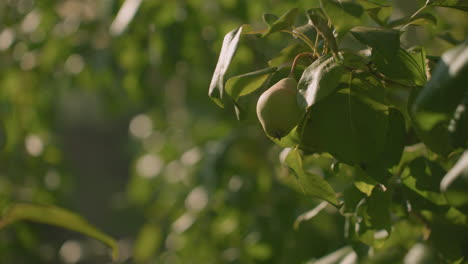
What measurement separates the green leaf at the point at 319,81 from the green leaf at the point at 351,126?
33 millimetres

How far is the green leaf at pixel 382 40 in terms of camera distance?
1.57 ft

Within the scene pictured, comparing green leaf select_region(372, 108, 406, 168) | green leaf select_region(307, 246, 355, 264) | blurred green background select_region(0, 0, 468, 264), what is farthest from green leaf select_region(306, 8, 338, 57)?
green leaf select_region(307, 246, 355, 264)

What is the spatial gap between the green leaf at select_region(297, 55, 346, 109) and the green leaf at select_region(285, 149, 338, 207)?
0.31 ft

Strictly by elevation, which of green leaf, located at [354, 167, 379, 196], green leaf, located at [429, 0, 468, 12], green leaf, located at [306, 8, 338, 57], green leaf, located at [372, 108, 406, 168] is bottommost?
green leaf, located at [354, 167, 379, 196]

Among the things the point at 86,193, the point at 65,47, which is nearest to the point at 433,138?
the point at 65,47

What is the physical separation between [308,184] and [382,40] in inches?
6.1

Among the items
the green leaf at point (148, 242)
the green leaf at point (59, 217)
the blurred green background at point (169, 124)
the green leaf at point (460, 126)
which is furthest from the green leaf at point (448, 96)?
the green leaf at point (148, 242)

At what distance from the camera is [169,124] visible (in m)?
2.07

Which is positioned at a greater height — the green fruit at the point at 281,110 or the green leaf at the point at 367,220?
the green fruit at the point at 281,110

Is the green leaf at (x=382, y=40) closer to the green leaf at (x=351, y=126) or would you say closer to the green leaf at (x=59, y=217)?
the green leaf at (x=351, y=126)

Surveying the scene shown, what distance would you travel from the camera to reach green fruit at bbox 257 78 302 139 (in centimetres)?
49

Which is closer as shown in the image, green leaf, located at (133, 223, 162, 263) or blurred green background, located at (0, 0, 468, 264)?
blurred green background, located at (0, 0, 468, 264)

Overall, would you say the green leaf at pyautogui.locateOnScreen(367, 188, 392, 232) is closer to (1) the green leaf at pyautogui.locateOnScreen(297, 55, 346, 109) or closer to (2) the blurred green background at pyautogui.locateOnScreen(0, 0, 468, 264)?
(1) the green leaf at pyautogui.locateOnScreen(297, 55, 346, 109)

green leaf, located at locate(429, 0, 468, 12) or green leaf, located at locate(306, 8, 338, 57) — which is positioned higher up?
green leaf, located at locate(306, 8, 338, 57)
